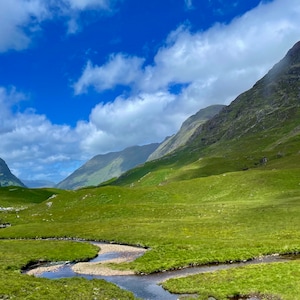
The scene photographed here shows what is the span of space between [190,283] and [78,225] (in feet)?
172

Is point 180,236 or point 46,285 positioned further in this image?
point 180,236

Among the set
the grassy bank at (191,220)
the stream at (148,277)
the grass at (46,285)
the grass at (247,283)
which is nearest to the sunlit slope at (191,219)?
the grassy bank at (191,220)

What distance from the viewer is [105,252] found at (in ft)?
188

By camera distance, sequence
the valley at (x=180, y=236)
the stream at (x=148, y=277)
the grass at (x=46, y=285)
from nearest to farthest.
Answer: the grass at (x=46, y=285), the valley at (x=180, y=236), the stream at (x=148, y=277)

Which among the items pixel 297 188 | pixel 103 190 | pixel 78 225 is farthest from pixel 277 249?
pixel 103 190

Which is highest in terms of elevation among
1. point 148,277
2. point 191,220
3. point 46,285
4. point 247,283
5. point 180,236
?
point 46,285

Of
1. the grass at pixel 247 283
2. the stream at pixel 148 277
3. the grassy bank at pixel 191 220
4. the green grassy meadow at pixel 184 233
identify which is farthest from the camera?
the grassy bank at pixel 191 220

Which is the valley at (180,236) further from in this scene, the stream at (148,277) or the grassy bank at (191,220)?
the stream at (148,277)

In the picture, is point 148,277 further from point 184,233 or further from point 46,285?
point 184,233

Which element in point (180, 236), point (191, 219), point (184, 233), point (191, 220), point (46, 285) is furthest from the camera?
point (191, 219)

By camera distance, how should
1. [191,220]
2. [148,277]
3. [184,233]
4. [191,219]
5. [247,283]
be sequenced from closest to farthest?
[247,283] < [148,277] < [184,233] < [191,220] < [191,219]

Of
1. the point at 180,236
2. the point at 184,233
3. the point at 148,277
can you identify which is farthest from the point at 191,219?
the point at 148,277

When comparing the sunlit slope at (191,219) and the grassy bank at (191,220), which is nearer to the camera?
the grassy bank at (191,220)

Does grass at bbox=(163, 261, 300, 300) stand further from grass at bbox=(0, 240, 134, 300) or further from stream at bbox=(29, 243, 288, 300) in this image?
grass at bbox=(0, 240, 134, 300)
